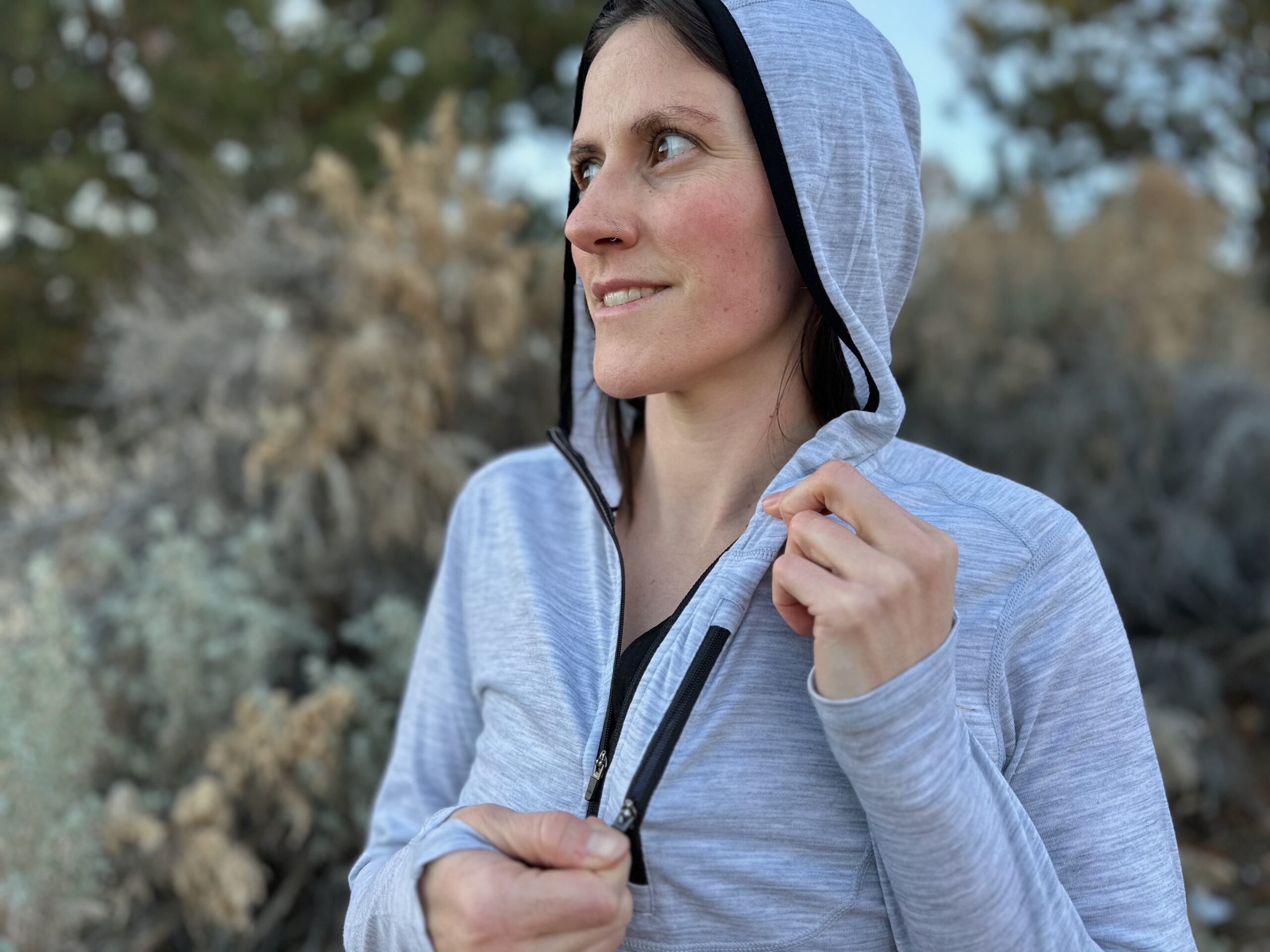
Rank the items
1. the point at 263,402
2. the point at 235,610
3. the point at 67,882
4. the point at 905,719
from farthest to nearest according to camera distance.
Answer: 1. the point at 263,402
2. the point at 235,610
3. the point at 67,882
4. the point at 905,719

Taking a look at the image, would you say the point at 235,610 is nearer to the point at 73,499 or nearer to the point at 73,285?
the point at 73,499

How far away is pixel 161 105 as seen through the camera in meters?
6.79

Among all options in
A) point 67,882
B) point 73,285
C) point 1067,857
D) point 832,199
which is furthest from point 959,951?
point 73,285

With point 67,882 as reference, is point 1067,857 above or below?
above

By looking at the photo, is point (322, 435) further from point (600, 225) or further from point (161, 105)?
point (161, 105)

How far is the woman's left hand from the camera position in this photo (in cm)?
110

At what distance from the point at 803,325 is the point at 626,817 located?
752 millimetres

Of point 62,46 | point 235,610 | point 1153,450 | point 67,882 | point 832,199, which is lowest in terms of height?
point 67,882

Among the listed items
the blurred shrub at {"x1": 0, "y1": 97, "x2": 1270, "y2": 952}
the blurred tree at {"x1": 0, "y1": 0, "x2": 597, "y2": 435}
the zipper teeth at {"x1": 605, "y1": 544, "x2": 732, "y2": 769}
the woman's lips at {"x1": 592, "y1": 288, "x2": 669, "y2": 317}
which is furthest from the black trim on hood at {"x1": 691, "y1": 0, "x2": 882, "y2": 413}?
the blurred tree at {"x1": 0, "y1": 0, "x2": 597, "y2": 435}

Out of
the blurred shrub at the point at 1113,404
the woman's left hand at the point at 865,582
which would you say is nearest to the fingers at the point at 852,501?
the woman's left hand at the point at 865,582

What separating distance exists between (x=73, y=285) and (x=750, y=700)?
780 centimetres

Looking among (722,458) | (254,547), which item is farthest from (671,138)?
(254,547)

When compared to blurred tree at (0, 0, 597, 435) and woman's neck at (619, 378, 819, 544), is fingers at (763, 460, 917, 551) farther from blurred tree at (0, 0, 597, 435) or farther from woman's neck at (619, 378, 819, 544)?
blurred tree at (0, 0, 597, 435)

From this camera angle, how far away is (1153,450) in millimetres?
4688
